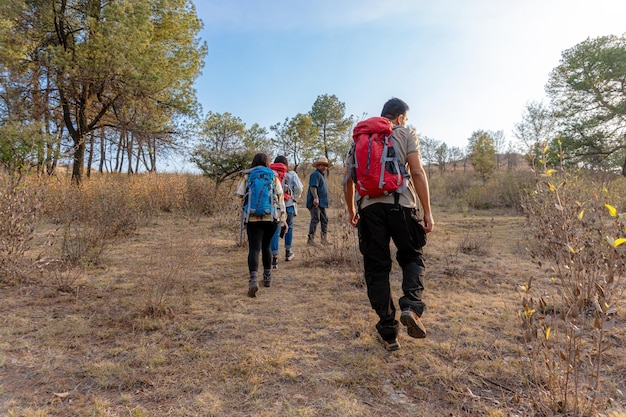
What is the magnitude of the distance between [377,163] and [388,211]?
1.17ft

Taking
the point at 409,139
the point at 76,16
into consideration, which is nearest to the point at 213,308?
the point at 409,139

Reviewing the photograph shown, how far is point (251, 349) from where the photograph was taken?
2.57 m

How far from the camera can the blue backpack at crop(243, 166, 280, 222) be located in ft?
12.5

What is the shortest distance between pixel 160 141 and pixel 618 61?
22.8 metres

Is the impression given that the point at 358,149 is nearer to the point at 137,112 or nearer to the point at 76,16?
the point at 137,112

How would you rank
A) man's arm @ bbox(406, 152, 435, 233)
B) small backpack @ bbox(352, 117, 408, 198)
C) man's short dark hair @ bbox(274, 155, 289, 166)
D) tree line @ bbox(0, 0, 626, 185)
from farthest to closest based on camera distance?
tree line @ bbox(0, 0, 626, 185) → man's short dark hair @ bbox(274, 155, 289, 166) → man's arm @ bbox(406, 152, 435, 233) → small backpack @ bbox(352, 117, 408, 198)

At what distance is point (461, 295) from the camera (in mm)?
3822

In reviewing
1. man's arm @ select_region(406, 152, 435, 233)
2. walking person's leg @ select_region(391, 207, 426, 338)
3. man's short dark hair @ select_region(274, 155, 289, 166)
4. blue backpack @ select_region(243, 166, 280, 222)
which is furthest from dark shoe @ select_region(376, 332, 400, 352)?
man's short dark hair @ select_region(274, 155, 289, 166)

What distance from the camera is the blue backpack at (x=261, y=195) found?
3.80 metres

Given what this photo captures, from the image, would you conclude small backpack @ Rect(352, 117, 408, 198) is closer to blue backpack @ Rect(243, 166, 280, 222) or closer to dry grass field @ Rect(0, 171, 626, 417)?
dry grass field @ Rect(0, 171, 626, 417)

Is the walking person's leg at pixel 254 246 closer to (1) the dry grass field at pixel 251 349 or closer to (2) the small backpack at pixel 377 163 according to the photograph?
(1) the dry grass field at pixel 251 349

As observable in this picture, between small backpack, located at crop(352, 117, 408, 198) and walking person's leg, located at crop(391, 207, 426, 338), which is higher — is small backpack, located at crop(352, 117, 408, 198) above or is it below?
above

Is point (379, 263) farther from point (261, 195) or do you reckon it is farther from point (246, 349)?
point (261, 195)

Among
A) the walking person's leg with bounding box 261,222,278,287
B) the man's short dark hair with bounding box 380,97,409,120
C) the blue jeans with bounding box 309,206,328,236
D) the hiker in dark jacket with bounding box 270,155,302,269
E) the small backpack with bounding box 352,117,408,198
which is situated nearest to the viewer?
the small backpack with bounding box 352,117,408,198
